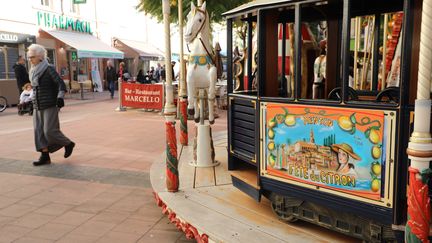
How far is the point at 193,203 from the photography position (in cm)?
416

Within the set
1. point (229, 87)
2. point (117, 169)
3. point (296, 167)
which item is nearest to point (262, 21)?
point (229, 87)

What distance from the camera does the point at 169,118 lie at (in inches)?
173

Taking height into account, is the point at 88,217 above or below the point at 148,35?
below

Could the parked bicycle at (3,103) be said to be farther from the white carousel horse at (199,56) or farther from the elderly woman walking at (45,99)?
the white carousel horse at (199,56)

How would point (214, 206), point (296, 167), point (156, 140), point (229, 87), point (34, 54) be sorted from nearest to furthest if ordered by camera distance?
point (296, 167), point (214, 206), point (229, 87), point (34, 54), point (156, 140)

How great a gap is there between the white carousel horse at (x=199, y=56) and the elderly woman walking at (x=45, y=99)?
2.16 metres

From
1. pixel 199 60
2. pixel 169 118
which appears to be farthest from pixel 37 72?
pixel 169 118

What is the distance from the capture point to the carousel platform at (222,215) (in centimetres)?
339

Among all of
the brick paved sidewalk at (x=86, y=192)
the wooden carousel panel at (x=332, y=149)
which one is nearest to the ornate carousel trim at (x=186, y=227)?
the brick paved sidewalk at (x=86, y=192)

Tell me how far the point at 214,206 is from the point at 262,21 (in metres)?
1.87

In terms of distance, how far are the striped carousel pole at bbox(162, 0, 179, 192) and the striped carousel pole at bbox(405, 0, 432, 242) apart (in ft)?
8.60

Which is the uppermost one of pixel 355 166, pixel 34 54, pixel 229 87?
pixel 34 54

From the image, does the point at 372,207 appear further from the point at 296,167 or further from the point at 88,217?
the point at 88,217

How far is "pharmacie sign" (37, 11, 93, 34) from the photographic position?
2025 centimetres
